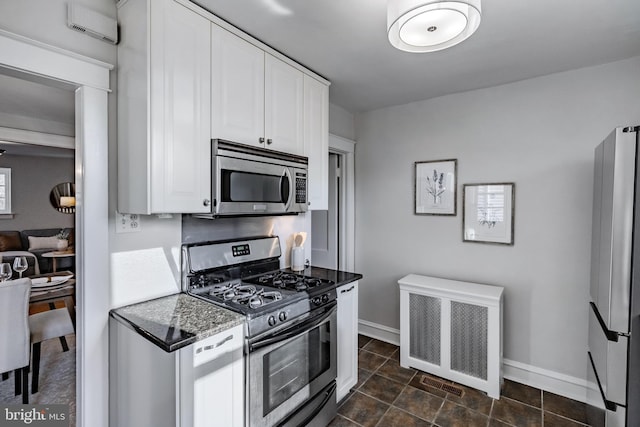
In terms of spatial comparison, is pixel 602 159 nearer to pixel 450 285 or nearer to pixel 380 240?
pixel 450 285

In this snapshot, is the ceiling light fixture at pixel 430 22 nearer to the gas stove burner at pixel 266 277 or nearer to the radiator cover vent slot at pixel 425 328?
the gas stove burner at pixel 266 277

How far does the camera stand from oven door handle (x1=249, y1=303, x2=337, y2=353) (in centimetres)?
153

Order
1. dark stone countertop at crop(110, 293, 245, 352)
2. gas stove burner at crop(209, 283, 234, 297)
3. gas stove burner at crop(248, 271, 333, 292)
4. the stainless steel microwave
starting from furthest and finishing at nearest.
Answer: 1. gas stove burner at crop(248, 271, 333, 292)
2. gas stove burner at crop(209, 283, 234, 297)
3. the stainless steel microwave
4. dark stone countertop at crop(110, 293, 245, 352)

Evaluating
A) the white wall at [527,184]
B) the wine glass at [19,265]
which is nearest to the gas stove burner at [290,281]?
the white wall at [527,184]

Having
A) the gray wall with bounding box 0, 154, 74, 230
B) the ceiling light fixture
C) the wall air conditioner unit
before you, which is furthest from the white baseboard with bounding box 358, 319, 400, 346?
the gray wall with bounding box 0, 154, 74, 230

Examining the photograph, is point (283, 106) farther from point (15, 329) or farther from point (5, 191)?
point (5, 191)

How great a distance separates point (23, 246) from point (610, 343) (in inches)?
329

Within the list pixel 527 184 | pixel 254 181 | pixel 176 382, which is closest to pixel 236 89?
pixel 254 181

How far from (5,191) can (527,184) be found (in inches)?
336

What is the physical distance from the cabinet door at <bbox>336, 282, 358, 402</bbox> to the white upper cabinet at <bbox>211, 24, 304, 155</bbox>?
3.73 feet

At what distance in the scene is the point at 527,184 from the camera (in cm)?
254

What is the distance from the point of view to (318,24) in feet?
5.82

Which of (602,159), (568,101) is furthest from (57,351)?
(568,101)

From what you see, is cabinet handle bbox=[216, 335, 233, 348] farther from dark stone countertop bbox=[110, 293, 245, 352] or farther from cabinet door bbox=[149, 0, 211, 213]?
cabinet door bbox=[149, 0, 211, 213]
